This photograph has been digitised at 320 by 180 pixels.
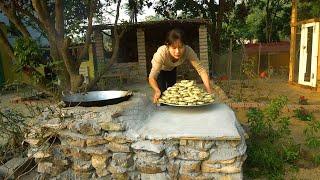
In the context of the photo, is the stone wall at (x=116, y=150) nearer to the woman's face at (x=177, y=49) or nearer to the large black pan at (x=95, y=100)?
the large black pan at (x=95, y=100)

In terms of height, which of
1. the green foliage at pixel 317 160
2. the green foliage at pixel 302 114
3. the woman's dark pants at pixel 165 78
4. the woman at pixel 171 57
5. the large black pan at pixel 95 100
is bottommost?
the green foliage at pixel 317 160

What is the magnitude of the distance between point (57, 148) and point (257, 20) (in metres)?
17.3

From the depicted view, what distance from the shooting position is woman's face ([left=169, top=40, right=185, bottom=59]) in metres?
3.30

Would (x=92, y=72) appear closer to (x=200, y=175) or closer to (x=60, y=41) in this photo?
(x=60, y=41)

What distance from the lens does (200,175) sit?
2.77 meters

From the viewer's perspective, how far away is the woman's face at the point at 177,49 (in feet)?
10.8

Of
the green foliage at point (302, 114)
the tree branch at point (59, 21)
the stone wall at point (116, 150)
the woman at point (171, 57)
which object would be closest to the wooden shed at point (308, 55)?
the green foliage at point (302, 114)

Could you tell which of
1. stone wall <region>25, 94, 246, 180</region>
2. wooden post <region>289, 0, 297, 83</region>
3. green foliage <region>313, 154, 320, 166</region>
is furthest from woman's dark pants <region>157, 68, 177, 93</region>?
wooden post <region>289, 0, 297, 83</region>

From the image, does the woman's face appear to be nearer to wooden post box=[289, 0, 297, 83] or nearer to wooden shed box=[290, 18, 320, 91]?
wooden shed box=[290, 18, 320, 91]

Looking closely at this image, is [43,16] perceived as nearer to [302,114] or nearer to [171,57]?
[171,57]

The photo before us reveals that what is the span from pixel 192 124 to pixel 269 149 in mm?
1132

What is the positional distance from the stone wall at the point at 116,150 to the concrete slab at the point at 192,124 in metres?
0.06

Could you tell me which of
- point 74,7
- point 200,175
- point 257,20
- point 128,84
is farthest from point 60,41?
point 257,20

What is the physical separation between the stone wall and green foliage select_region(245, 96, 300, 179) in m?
0.64
